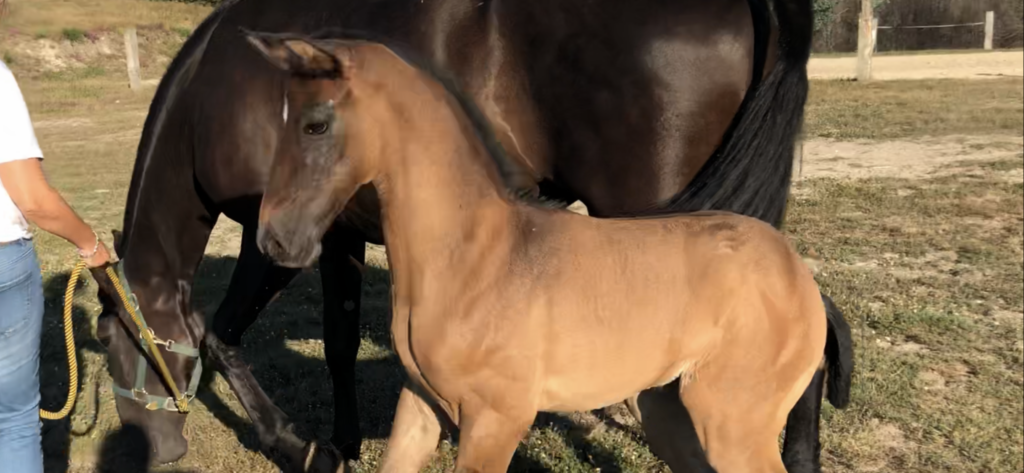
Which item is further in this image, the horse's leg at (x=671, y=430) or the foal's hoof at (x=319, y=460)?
the foal's hoof at (x=319, y=460)

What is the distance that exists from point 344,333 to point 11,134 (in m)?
1.99

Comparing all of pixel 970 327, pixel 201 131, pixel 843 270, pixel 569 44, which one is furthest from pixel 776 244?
pixel 843 270

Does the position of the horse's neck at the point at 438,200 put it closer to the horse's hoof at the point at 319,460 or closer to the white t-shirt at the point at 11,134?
the white t-shirt at the point at 11,134

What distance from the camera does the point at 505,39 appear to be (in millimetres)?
3314

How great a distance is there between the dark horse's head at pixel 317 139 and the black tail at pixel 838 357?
158 cm

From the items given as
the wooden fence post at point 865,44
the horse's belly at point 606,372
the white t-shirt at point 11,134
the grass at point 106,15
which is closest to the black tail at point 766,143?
the horse's belly at point 606,372

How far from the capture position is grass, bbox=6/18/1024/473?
380 centimetres

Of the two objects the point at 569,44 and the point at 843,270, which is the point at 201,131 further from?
the point at 843,270

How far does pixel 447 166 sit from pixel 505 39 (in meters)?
1.43

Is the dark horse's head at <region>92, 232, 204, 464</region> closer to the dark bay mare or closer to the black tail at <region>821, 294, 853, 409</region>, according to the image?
the dark bay mare

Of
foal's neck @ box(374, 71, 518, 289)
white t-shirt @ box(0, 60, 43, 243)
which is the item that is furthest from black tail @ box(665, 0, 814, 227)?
white t-shirt @ box(0, 60, 43, 243)

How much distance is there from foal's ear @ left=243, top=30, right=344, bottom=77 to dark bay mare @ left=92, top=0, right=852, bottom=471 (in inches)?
32.0

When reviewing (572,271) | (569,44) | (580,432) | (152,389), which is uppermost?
(569,44)

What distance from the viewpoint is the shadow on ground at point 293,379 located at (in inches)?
153
